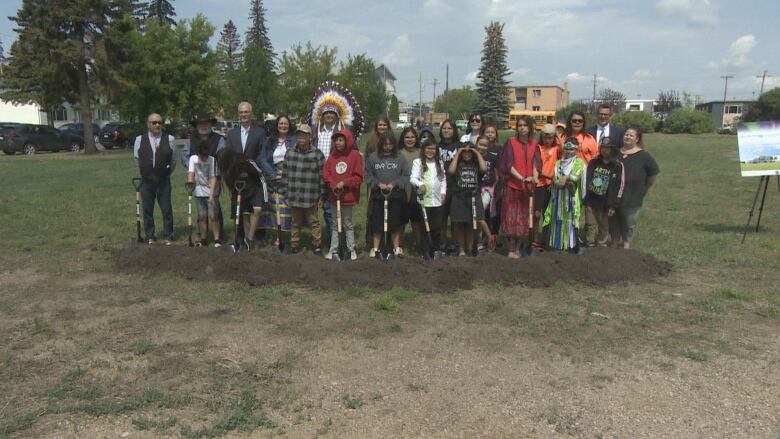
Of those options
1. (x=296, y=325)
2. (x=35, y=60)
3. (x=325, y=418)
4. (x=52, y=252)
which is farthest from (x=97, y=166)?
(x=325, y=418)

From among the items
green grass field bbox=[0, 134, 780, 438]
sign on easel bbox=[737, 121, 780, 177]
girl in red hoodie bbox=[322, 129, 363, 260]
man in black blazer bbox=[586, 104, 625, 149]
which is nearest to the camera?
green grass field bbox=[0, 134, 780, 438]

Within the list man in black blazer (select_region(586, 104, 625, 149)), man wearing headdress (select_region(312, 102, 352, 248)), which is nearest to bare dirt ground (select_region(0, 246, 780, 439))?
man wearing headdress (select_region(312, 102, 352, 248))

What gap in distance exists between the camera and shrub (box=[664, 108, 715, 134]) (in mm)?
59656

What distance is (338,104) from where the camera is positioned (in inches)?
324

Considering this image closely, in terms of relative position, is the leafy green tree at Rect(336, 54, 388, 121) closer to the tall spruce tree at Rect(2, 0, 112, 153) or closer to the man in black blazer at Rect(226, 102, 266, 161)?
the tall spruce tree at Rect(2, 0, 112, 153)

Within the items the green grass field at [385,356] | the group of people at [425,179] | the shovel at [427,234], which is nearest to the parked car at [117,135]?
the green grass field at [385,356]

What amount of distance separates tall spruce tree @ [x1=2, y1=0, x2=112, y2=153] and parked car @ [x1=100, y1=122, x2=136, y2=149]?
10.7 ft

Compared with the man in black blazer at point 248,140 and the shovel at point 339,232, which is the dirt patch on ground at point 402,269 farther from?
the man in black blazer at point 248,140

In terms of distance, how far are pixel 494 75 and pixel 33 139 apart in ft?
168

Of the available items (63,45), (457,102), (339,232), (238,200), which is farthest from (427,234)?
(457,102)

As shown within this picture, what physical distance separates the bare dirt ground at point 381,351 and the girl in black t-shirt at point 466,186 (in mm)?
723

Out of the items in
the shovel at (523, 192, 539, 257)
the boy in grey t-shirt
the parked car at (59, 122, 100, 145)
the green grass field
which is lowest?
the green grass field

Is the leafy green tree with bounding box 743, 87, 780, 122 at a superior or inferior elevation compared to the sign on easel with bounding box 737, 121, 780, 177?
superior

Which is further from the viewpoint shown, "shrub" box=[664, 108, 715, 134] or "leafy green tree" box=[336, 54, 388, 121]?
"shrub" box=[664, 108, 715, 134]
